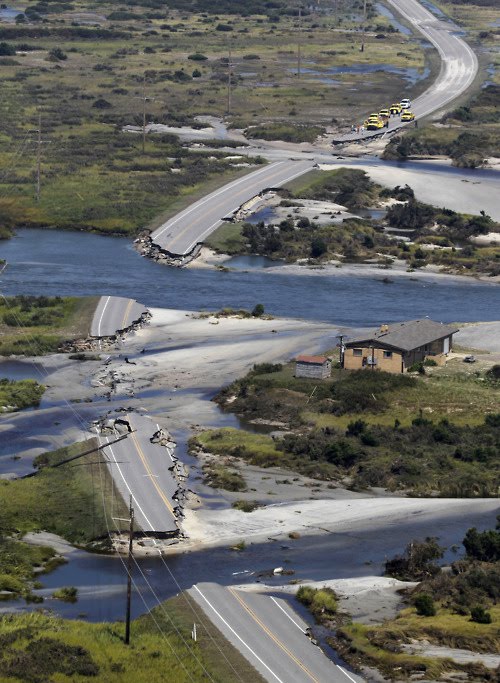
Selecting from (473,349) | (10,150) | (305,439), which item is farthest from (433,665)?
(10,150)

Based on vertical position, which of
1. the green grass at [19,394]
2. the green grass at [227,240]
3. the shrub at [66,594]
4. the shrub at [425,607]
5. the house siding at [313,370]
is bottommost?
the green grass at [227,240]

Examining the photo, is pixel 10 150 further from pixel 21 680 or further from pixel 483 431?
pixel 21 680

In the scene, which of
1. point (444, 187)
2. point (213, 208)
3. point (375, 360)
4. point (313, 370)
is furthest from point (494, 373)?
point (444, 187)

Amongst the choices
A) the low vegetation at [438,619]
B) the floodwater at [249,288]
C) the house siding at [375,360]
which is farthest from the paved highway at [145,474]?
the floodwater at [249,288]

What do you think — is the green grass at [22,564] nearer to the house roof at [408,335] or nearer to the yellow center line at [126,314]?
the house roof at [408,335]

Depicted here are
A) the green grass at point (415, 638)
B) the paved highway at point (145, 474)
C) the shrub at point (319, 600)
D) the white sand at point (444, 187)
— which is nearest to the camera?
the green grass at point (415, 638)
